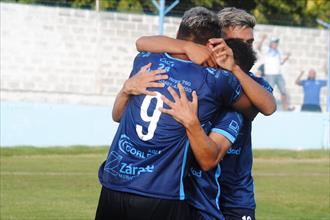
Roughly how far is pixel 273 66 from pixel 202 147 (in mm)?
18826

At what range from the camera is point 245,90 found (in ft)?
16.2

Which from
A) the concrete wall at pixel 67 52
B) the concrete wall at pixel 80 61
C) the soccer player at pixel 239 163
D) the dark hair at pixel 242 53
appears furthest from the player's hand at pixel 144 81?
the concrete wall at pixel 67 52

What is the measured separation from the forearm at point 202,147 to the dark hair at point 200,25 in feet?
1.67

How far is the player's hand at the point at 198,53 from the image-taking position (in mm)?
4727

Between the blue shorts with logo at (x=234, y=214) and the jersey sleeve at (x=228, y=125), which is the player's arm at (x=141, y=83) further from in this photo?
the blue shorts with logo at (x=234, y=214)

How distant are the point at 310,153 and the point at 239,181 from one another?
1551 cm

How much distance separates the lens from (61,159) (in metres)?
18.1

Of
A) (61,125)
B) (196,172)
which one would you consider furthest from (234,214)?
(61,125)

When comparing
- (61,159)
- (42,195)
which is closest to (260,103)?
(42,195)

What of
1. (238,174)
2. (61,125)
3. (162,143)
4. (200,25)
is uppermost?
(200,25)

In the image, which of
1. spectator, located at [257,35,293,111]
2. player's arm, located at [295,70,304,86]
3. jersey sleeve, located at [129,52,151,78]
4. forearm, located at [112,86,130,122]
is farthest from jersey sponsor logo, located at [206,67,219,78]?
player's arm, located at [295,70,304,86]

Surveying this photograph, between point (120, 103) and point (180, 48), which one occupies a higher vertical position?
point (180, 48)

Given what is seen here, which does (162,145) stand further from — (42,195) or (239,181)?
(42,195)

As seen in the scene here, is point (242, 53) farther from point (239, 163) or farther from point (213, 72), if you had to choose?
point (239, 163)
